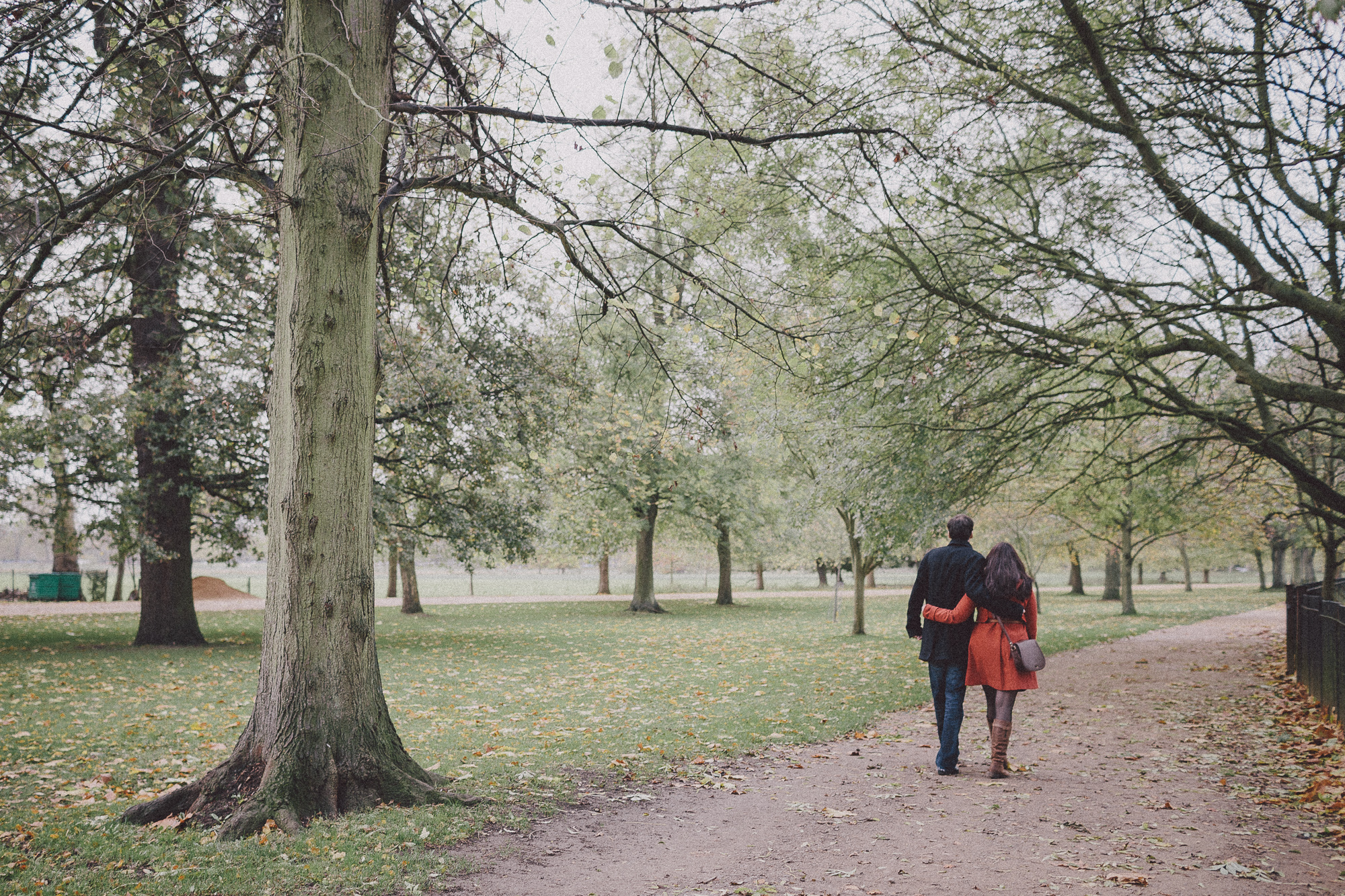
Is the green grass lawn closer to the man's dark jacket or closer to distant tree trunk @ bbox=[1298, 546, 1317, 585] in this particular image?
the man's dark jacket

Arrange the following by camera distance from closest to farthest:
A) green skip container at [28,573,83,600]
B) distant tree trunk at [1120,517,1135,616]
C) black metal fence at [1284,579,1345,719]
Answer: black metal fence at [1284,579,1345,719] < distant tree trunk at [1120,517,1135,616] < green skip container at [28,573,83,600]

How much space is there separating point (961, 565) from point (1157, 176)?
4637 millimetres

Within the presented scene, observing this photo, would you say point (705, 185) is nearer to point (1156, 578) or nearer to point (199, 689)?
point (199, 689)

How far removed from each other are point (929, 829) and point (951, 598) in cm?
198

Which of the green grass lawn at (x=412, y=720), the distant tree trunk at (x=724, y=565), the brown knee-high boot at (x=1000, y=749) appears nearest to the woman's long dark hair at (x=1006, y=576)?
the brown knee-high boot at (x=1000, y=749)

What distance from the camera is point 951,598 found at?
652cm

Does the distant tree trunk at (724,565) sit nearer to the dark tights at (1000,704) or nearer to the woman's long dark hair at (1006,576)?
the dark tights at (1000,704)

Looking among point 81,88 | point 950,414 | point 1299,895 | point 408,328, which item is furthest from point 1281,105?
point 408,328

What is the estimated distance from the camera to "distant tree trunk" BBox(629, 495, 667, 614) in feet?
90.7

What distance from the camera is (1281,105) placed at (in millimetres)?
8750

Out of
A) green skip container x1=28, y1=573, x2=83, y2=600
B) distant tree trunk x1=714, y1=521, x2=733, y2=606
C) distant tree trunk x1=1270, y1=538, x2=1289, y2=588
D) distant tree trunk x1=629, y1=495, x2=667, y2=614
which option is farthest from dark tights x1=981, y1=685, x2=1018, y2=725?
distant tree trunk x1=1270, y1=538, x2=1289, y2=588

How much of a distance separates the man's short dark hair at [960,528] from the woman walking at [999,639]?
0.24 m

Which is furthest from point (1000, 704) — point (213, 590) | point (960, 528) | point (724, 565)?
point (213, 590)

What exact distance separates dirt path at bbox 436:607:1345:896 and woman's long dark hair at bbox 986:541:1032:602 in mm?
1434
